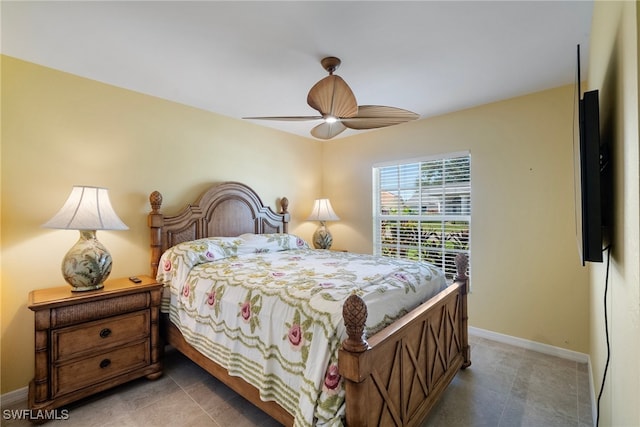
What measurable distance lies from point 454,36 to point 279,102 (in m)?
1.71

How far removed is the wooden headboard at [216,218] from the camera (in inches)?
109

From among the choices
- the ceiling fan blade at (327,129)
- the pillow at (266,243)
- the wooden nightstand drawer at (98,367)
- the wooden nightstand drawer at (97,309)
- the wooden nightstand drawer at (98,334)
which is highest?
the ceiling fan blade at (327,129)

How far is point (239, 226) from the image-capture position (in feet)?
11.4

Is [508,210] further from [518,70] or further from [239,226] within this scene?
[239,226]

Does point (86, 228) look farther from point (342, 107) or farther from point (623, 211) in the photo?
point (623, 211)

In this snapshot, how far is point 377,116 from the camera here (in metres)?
2.28

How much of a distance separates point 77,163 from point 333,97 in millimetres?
2175

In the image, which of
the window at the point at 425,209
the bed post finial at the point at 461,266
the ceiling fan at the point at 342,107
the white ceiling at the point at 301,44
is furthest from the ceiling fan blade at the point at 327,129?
the bed post finial at the point at 461,266

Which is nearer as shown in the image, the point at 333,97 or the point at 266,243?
the point at 333,97

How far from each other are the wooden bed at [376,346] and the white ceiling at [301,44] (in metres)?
1.16

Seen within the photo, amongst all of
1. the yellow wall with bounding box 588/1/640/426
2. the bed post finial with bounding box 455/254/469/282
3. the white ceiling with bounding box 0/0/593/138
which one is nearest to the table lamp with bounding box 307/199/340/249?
the white ceiling with bounding box 0/0/593/138

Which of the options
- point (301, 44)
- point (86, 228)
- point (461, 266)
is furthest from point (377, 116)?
point (86, 228)

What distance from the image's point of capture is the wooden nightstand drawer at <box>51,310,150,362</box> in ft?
6.38

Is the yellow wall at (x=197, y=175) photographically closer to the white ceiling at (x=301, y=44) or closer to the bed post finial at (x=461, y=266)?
the white ceiling at (x=301, y=44)
